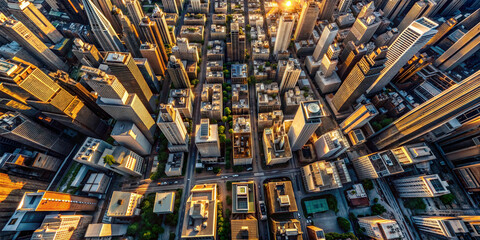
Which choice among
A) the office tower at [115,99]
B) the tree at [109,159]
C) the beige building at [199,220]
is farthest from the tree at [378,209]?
the tree at [109,159]

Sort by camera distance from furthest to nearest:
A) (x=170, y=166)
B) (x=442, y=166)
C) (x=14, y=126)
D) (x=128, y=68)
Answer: (x=442, y=166), (x=170, y=166), (x=128, y=68), (x=14, y=126)

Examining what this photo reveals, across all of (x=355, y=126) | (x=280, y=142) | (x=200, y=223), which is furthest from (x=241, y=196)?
(x=355, y=126)

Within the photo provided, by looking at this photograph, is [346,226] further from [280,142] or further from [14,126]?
[14,126]

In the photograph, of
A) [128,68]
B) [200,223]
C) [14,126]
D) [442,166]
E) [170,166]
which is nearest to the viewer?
[200,223]

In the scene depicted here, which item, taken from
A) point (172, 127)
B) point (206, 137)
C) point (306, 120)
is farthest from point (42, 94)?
point (306, 120)

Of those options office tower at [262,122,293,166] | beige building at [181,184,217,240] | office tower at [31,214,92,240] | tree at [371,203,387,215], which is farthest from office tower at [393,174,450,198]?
office tower at [31,214,92,240]

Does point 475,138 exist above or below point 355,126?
below
